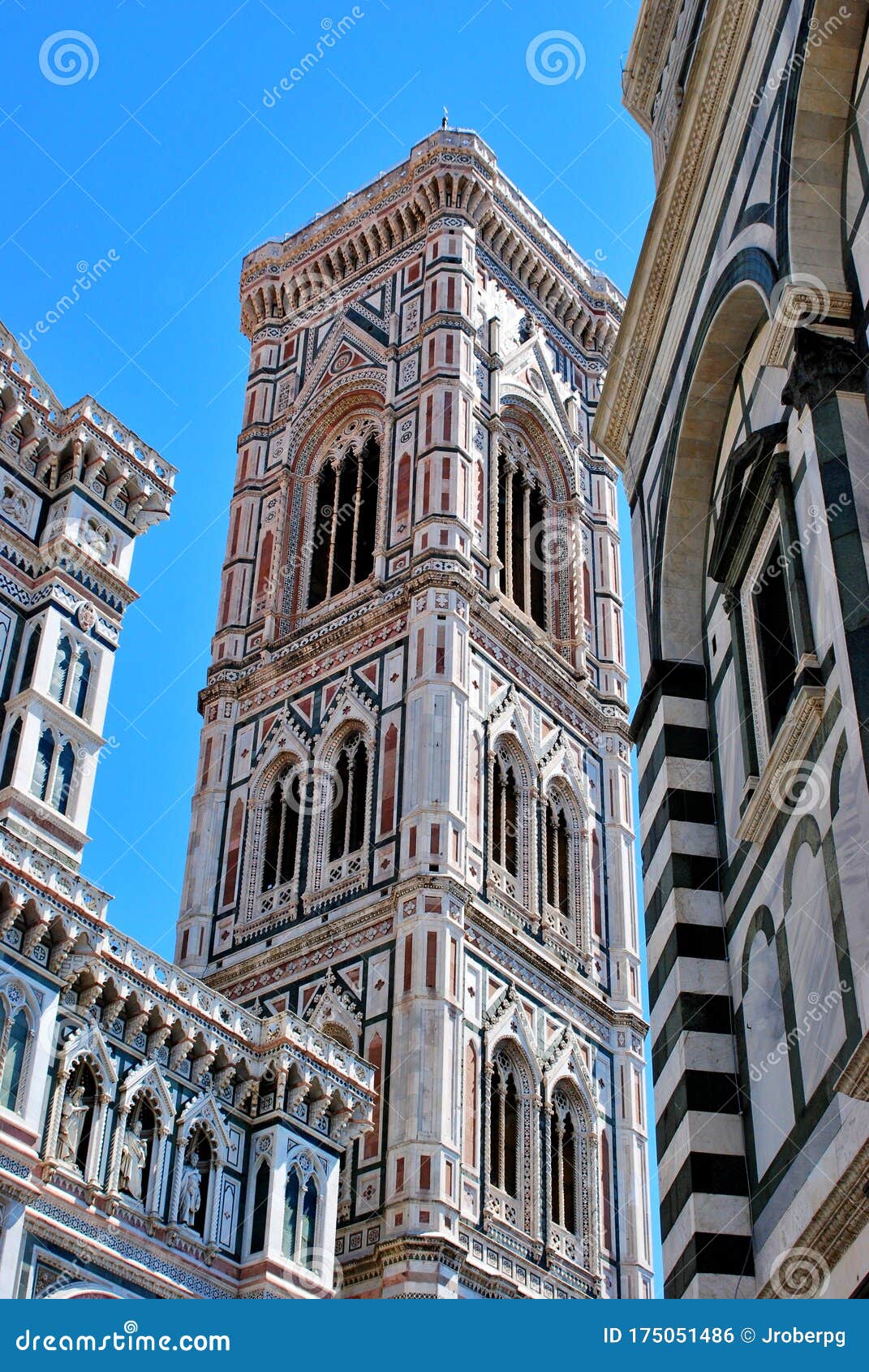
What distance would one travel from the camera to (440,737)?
25.5m

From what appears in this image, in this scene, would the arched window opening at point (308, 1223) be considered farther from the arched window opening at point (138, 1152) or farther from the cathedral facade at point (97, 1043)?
the arched window opening at point (138, 1152)

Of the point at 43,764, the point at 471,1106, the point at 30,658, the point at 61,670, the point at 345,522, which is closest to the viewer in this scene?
the point at 43,764

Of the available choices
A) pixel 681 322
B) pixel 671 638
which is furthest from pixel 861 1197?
pixel 681 322

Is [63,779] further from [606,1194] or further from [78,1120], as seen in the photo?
[606,1194]

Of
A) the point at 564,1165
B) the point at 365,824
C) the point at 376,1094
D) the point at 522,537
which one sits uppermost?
the point at 522,537

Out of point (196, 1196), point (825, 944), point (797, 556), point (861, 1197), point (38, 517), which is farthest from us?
point (38, 517)

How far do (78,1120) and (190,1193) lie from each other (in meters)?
1.73

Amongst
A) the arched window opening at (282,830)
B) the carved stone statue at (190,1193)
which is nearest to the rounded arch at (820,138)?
the carved stone statue at (190,1193)

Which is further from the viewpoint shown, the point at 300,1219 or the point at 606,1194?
the point at 606,1194

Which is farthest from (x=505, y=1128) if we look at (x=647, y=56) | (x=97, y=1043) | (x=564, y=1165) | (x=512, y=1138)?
(x=647, y=56)

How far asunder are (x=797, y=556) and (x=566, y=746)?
2047 cm

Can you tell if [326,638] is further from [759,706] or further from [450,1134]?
[759,706]

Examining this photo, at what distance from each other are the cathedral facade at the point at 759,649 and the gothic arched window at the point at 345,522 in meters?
18.4

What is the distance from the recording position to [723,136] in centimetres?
1038
